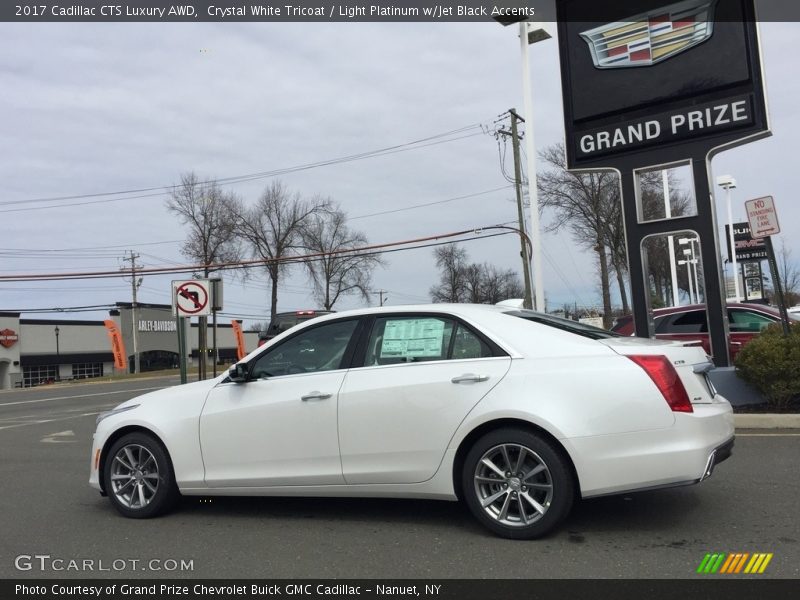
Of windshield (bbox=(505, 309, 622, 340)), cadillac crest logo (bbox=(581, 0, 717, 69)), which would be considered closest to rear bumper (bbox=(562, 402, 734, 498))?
windshield (bbox=(505, 309, 622, 340))

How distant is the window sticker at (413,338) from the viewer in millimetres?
4828

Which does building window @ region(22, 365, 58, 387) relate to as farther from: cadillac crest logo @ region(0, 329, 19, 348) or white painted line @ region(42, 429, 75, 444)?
white painted line @ region(42, 429, 75, 444)

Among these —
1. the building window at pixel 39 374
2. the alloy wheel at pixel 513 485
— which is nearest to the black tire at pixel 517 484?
the alloy wheel at pixel 513 485

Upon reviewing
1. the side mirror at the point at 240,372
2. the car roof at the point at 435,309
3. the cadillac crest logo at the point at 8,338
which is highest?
the cadillac crest logo at the point at 8,338

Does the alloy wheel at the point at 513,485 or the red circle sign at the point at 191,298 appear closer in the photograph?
the alloy wheel at the point at 513,485

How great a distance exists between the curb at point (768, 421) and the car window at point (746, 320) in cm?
409

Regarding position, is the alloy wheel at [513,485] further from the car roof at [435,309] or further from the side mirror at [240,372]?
the side mirror at [240,372]

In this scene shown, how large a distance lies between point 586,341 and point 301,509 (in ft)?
8.68

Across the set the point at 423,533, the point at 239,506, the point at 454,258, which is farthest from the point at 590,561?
the point at 454,258

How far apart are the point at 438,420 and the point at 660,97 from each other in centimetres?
836

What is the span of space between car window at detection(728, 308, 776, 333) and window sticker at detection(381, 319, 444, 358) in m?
9.27

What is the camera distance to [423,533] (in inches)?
183

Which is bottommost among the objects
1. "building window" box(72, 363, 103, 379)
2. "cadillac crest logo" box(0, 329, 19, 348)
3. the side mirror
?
"building window" box(72, 363, 103, 379)

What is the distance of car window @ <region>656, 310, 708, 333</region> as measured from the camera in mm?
11914
